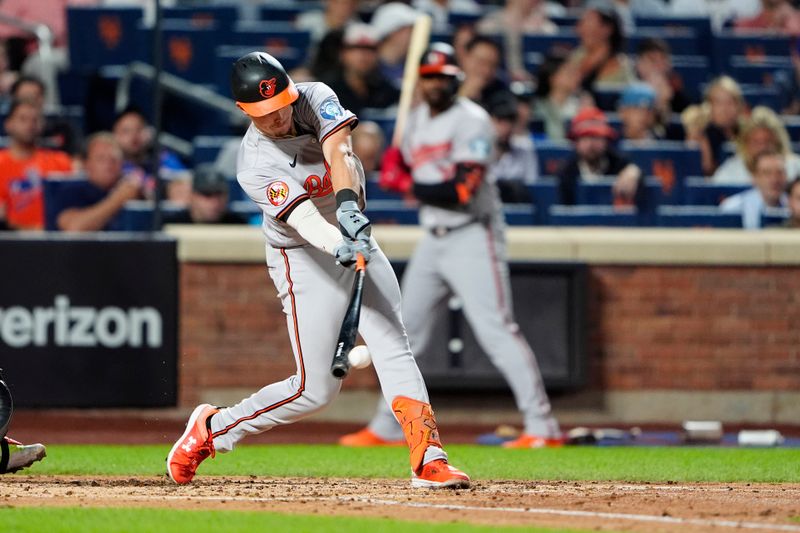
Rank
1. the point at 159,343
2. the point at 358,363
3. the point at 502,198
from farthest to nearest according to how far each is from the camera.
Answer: the point at 502,198, the point at 159,343, the point at 358,363

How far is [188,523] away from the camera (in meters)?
4.63

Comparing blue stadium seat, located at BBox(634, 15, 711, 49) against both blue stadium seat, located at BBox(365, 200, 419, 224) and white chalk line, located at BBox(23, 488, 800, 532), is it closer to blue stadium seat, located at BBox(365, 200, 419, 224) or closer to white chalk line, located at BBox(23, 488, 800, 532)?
blue stadium seat, located at BBox(365, 200, 419, 224)

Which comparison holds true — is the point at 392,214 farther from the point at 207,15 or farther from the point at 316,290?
the point at 316,290

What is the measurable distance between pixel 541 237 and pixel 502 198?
88 cm

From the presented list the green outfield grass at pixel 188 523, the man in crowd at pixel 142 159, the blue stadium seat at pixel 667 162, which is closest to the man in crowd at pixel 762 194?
the blue stadium seat at pixel 667 162

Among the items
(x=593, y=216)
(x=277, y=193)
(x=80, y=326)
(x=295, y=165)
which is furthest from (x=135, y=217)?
(x=277, y=193)

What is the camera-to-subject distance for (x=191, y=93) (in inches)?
468

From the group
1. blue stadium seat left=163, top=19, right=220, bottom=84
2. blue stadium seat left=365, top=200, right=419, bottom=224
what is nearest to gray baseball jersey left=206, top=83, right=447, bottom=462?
blue stadium seat left=365, top=200, right=419, bottom=224

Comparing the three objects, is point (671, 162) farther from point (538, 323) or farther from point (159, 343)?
point (159, 343)

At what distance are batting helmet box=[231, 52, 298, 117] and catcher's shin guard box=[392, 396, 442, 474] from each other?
1222 millimetres

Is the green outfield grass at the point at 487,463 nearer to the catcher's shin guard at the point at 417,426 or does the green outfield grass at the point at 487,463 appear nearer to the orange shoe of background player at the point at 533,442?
the orange shoe of background player at the point at 533,442

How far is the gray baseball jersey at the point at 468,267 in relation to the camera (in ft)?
27.7

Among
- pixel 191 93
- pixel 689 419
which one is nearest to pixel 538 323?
pixel 689 419

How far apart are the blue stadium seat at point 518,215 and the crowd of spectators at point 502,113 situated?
22 cm
